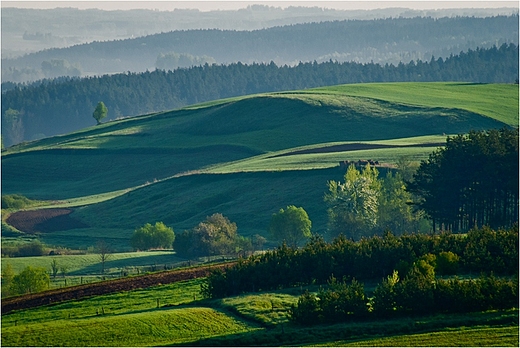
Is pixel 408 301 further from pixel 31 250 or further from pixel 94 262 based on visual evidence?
pixel 31 250

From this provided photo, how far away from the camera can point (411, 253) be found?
57.9m

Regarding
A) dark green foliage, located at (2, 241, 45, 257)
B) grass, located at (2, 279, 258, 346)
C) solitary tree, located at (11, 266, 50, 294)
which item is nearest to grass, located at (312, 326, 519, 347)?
grass, located at (2, 279, 258, 346)

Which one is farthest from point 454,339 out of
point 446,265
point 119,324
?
point 119,324

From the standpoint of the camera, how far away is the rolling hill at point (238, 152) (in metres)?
116

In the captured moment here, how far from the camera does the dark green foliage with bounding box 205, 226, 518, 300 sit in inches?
2202

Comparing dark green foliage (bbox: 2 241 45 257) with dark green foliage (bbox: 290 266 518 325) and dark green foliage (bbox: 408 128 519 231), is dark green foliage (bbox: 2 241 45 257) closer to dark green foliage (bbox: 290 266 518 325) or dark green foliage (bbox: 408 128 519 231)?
dark green foliage (bbox: 408 128 519 231)

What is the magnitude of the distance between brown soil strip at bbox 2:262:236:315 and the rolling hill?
39.8 metres

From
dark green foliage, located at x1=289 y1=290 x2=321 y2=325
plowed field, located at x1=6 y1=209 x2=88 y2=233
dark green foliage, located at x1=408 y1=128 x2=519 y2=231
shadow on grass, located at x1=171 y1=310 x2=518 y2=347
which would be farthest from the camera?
plowed field, located at x1=6 y1=209 x2=88 y2=233

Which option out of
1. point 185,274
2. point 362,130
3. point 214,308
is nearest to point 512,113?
point 362,130

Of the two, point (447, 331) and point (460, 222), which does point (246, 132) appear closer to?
point (460, 222)

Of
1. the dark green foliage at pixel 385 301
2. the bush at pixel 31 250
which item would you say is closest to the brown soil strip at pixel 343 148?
the bush at pixel 31 250

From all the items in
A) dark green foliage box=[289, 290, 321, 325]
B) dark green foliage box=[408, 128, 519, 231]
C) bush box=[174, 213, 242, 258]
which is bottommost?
bush box=[174, 213, 242, 258]

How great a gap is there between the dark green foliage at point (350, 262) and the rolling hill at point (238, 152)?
4473 centimetres

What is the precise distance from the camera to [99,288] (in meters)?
61.3
